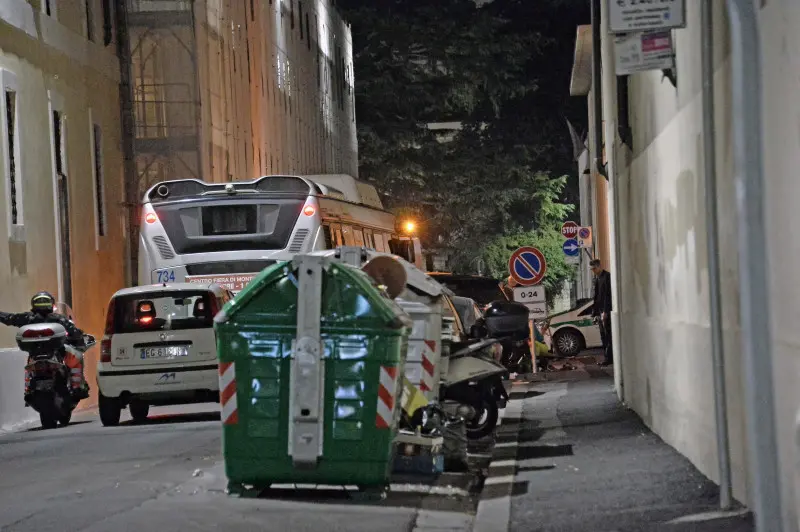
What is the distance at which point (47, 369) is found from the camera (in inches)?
776

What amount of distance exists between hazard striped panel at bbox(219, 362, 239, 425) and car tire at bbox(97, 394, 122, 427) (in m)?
8.89

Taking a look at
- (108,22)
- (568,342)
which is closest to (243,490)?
(108,22)

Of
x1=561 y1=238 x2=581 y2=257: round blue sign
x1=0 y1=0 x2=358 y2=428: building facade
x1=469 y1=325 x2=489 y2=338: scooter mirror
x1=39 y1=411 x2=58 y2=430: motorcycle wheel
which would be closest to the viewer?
x1=469 y1=325 x2=489 y2=338: scooter mirror

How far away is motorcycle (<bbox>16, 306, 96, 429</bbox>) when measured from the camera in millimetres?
19703

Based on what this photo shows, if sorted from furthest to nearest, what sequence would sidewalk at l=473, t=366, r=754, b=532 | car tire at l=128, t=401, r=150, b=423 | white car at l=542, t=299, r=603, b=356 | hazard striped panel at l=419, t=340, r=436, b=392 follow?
1. white car at l=542, t=299, r=603, b=356
2. car tire at l=128, t=401, r=150, b=423
3. hazard striped panel at l=419, t=340, r=436, b=392
4. sidewalk at l=473, t=366, r=754, b=532

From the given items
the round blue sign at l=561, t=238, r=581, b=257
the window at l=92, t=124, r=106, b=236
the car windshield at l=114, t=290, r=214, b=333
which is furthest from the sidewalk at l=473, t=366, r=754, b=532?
the round blue sign at l=561, t=238, r=581, b=257

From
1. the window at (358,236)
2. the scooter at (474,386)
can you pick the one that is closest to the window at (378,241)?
the window at (358,236)

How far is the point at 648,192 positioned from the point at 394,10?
163 feet

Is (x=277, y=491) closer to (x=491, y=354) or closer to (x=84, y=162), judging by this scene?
(x=491, y=354)

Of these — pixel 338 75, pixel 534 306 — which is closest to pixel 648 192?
pixel 534 306

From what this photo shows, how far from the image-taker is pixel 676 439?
13.1 m

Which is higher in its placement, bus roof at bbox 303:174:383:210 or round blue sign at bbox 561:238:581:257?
bus roof at bbox 303:174:383:210

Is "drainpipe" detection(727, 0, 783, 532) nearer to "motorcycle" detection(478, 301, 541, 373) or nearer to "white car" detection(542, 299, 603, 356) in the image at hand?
"motorcycle" detection(478, 301, 541, 373)

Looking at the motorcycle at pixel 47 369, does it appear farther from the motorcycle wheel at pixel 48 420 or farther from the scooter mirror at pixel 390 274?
the scooter mirror at pixel 390 274
